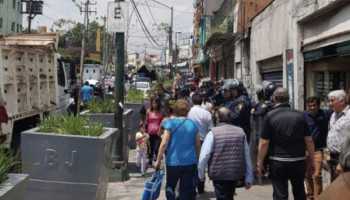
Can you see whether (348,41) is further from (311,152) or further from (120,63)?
(120,63)

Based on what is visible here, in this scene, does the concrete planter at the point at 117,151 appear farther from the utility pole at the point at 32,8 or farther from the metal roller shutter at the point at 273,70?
the utility pole at the point at 32,8

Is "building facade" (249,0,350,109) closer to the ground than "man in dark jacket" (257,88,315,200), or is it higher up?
higher up

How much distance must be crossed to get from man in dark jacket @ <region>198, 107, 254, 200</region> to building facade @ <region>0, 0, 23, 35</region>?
195 feet

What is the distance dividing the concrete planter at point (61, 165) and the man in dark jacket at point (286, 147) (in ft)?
6.51

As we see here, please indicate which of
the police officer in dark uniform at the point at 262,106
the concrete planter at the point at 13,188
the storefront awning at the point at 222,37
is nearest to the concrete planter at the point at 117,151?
the police officer in dark uniform at the point at 262,106

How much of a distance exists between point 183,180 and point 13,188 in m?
3.14

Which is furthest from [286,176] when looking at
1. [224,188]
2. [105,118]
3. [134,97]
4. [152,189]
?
[134,97]

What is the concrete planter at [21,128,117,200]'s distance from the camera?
7.01 m

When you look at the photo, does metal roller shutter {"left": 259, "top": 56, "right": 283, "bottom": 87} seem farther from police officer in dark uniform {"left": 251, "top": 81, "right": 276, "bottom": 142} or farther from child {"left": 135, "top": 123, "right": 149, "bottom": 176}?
child {"left": 135, "top": 123, "right": 149, "bottom": 176}

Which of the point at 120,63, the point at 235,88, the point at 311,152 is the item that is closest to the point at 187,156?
the point at 311,152

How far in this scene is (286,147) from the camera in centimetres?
699

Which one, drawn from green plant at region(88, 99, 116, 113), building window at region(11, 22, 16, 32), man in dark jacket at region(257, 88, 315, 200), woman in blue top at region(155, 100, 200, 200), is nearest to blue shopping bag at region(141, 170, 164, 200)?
woman in blue top at region(155, 100, 200, 200)

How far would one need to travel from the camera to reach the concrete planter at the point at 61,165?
23.0ft

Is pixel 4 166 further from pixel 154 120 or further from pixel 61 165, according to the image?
pixel 154 120
